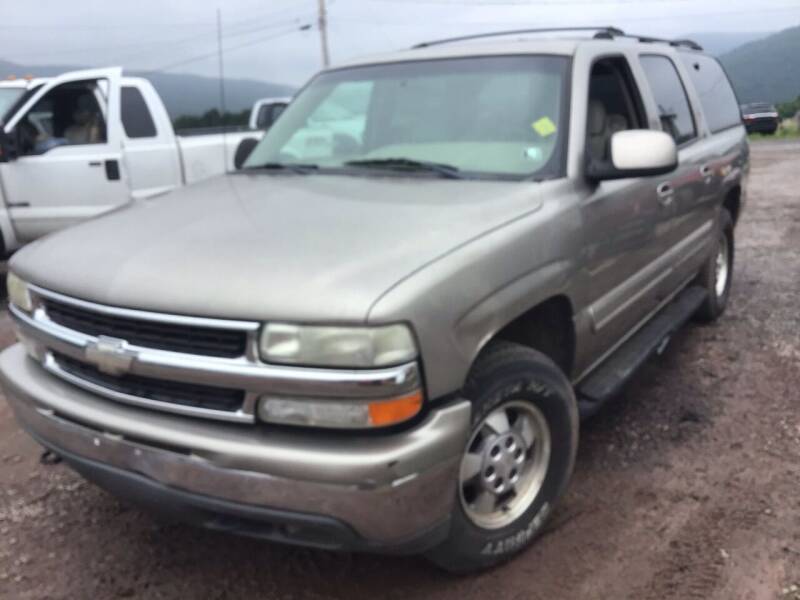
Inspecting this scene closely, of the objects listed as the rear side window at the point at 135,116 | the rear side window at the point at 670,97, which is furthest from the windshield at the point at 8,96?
the rear side window at the point at 670,97

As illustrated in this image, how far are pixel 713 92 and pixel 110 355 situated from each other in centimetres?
451

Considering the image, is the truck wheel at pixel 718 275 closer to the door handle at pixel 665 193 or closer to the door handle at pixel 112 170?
the door handle at pixel 665 193

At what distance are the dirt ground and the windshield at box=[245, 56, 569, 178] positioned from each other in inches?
54.8

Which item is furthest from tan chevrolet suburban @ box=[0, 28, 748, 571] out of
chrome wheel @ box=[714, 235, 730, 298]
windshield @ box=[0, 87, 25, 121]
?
windshield @ box=[0, 87, 25, 121]

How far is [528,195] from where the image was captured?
3.00 meters

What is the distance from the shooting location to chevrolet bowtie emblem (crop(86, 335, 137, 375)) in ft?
8.05

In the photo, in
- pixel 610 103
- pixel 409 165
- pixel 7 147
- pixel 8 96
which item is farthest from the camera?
pixel 8 96

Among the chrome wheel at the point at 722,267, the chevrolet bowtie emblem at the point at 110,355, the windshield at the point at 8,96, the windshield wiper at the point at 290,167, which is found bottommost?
the chrome wheel at the point at 722,267

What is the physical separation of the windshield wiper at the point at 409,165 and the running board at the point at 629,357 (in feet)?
3.50

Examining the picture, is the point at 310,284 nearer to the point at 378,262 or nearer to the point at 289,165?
Answer: the point at 378,262

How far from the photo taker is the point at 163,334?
241 cm

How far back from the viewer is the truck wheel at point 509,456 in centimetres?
262

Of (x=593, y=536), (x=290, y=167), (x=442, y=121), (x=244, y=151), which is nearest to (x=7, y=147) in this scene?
(x=244, y=151)

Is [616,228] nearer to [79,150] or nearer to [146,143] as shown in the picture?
[146,143]
